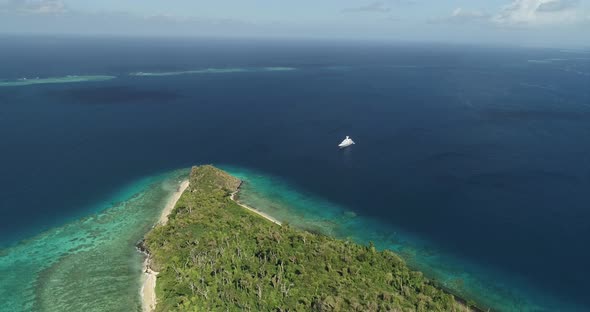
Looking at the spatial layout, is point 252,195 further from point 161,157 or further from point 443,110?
point 443,110

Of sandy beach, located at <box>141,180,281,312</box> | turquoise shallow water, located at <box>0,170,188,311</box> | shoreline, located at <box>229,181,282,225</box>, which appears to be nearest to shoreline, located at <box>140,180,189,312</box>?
sandy beach, located at <box>141,180,281,312</box>

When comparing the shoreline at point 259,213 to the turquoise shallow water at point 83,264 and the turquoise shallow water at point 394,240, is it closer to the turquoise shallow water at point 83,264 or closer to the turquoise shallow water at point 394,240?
the turquoise shallow water at point 394,240

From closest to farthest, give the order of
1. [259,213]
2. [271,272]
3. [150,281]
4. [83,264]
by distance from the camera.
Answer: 1. [271,272]
2. [150,281]
3. [83,264]
4. [259,213]

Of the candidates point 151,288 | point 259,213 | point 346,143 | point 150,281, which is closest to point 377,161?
point 346,143

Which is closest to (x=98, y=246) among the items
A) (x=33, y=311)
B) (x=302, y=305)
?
(x=33, y=311)

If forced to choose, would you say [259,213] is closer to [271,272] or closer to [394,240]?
[271,272]

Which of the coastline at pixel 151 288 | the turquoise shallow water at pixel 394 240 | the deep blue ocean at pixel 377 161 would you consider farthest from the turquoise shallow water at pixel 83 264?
the turquoise shallow water at pixel 394 240

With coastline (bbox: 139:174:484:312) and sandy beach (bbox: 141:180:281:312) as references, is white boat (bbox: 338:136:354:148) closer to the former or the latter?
sandy beach (bbox: 141:180:281:312)
